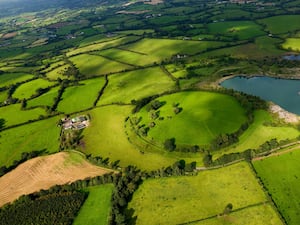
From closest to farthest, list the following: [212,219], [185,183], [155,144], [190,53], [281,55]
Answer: [212,219]
[185,183]
[155,144]
[281,55]
[190,53]

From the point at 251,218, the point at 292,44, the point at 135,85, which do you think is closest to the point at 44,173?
the point at 251,218

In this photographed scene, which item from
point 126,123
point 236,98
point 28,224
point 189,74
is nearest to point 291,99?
point 236,98

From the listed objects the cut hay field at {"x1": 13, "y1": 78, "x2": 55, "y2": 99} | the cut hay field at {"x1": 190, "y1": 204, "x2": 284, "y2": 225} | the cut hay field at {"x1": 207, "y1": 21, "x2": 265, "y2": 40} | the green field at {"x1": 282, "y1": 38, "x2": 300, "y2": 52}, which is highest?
the cut hay field at {"x1": 190, "y1": 204, "x2": 284, "y2": 225}

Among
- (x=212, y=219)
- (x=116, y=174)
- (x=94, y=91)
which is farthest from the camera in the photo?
(x=94, y=91)

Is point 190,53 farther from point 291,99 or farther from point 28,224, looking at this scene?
point 28,224

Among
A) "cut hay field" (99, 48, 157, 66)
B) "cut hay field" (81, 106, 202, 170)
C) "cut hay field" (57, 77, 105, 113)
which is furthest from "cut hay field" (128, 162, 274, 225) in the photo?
"cut hay field" (99, 48, 157, 66)

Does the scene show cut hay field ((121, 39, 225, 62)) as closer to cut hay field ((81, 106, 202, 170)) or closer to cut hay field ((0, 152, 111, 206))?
cut hay field ((81, 106, 202, 170))
